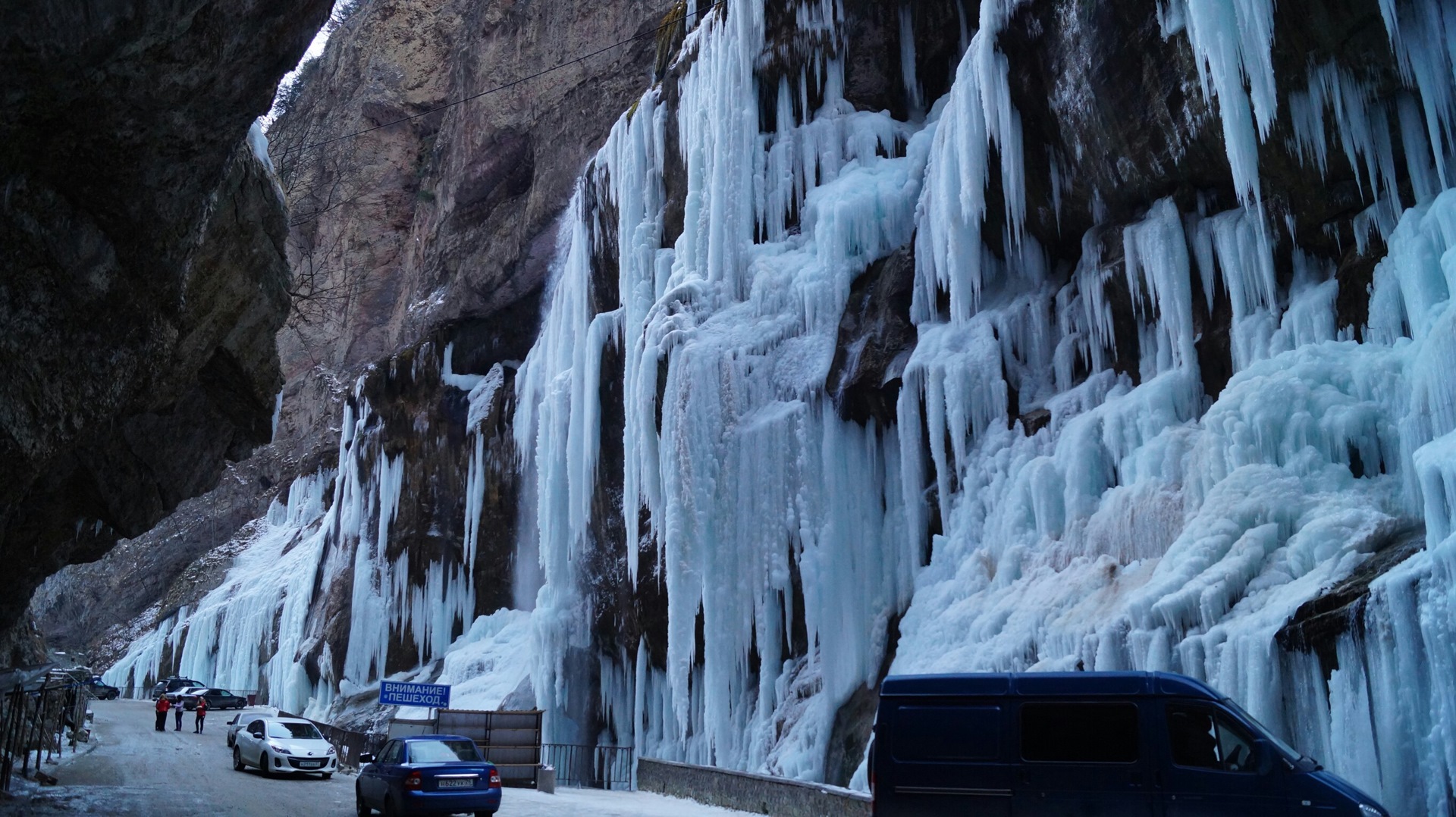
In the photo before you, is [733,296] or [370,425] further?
[370,425]

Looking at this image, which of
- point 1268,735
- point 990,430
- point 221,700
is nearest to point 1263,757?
point 1268,735

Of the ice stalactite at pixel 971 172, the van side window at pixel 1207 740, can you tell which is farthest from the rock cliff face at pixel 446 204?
the van side window at pixel 1207 740

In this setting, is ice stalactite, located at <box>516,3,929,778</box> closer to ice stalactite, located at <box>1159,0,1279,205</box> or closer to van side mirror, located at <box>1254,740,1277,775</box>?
ice stalactite, located at <box>1159,0,1279,205</box>

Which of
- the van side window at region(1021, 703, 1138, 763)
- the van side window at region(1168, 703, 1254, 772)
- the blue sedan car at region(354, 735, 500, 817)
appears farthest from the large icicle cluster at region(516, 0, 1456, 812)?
the blue sedan car at region(354, 735, 500, 817)

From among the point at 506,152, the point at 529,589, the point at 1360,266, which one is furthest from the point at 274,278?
the point at 506,152

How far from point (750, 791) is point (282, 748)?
9.07 metres

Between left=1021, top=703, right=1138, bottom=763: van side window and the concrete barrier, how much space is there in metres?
2.82

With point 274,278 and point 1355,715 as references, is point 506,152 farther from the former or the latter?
point 1355,715

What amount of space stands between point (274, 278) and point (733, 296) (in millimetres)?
11117

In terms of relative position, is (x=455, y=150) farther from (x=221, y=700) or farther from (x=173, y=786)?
(x=173, y=786)

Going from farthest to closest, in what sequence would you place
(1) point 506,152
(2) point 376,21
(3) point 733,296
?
(2) point 376,21 → (1) point 506,152 → (3) point 733,296

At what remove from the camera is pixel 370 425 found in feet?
125

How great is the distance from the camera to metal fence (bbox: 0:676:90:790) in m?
13.1

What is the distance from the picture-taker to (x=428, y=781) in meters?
11.7
